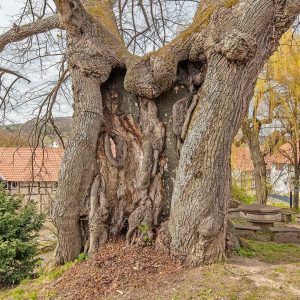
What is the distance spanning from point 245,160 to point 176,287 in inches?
486

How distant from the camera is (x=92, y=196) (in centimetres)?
414

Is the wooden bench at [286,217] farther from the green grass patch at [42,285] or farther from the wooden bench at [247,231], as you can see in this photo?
the green grass patch at [42,285]

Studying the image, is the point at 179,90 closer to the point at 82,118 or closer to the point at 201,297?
the point at 82,118

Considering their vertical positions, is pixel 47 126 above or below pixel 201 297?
above

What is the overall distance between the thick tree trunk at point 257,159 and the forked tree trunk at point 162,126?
9336 mm

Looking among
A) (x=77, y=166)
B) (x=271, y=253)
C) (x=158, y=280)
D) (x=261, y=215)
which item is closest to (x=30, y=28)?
(x=77, y=166)

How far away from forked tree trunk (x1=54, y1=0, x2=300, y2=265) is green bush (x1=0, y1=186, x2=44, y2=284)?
155cm

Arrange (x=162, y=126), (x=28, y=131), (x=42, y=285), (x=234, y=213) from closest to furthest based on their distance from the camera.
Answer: (x=42, y=285) < (x=162, y=126) < (x=28, y=131) < (x=234, y=213)

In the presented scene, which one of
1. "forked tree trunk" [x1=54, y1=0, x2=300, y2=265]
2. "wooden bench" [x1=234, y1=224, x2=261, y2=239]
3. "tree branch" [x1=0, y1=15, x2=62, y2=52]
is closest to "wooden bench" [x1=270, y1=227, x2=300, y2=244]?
"wooden bench" [x1=234, y1=224, x2=261, y2=239]

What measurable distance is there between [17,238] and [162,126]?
10.2 ft

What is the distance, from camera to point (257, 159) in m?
13.4

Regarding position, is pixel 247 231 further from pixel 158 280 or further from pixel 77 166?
pixel 77 166

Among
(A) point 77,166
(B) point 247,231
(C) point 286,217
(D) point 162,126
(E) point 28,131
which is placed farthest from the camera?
(C) point 286,217

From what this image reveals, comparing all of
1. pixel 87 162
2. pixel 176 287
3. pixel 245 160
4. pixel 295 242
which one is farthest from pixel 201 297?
pixel 245 160
